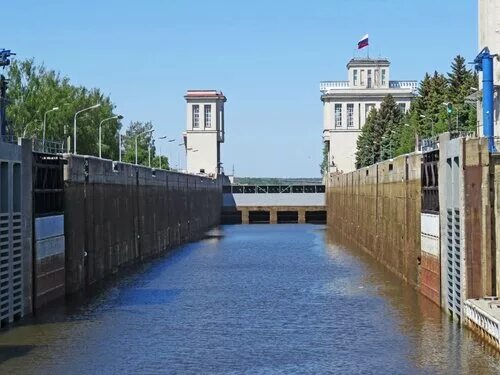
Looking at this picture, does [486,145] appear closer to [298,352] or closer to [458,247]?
[458,247]

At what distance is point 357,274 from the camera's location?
47.3 metres

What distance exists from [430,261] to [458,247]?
561 cm

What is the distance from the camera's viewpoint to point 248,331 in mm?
29703

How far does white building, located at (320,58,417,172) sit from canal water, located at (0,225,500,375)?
9375 cm

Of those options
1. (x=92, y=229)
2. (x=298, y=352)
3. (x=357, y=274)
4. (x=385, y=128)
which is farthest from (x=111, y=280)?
(x=385, y=128)

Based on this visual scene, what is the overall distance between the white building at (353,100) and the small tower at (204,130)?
15.8 metres

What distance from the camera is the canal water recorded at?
80.9ft

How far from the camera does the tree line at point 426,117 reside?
7281 cm

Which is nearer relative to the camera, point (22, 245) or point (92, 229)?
point (22, 245)

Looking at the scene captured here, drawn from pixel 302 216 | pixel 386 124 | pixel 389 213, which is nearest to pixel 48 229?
pixel 389 213

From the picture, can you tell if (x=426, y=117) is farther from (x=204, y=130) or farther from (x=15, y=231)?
(x=204, y=130)

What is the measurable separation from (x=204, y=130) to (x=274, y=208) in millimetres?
29069

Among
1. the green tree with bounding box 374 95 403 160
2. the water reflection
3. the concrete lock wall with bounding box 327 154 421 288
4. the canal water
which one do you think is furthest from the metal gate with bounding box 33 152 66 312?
the green tree with bounding box 374 95 403 160

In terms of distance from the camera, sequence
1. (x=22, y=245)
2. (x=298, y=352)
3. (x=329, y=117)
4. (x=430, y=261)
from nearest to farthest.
Answer: 1. (x=298, y=352)
2. (x=22, y=245)
3. (x=430, y=261)
4. (x=329, y=117)
